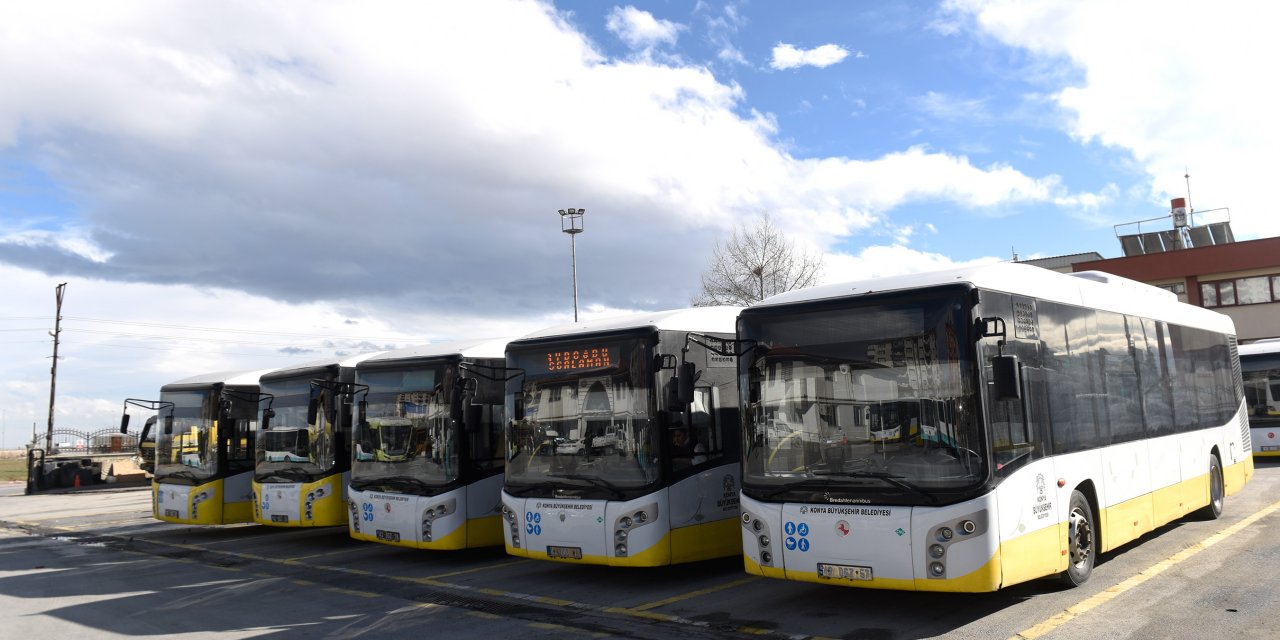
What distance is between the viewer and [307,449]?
1455 centimetres

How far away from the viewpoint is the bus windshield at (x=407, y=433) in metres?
12.3

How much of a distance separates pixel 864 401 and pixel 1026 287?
2.13m

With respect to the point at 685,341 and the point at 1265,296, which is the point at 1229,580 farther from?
the point at 1265,296

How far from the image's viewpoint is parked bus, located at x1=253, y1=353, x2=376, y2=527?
1432 cm

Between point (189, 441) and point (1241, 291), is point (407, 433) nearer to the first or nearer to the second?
point (189, 441)

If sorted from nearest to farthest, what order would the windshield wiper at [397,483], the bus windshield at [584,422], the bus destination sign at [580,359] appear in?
the bus windshield at [584,422] → the bus destination sign at [580,359] → the windshield wiper at [397,483]

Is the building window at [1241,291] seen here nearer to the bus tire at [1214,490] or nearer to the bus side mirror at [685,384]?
the bus tire at [1214,490]

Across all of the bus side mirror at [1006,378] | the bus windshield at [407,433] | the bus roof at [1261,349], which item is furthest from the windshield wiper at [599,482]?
the bus roof at [1261,349]

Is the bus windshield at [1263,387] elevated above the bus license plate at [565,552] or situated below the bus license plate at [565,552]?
above

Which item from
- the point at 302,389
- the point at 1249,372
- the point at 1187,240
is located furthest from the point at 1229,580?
the point at 1187,240

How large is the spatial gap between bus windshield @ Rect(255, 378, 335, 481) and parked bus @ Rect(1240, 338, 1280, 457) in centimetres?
2033

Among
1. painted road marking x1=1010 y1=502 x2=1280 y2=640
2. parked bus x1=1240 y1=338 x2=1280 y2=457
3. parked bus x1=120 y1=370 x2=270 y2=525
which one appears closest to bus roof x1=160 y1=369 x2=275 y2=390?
parked bus x1=120 y1=370 x2=270 y2=525

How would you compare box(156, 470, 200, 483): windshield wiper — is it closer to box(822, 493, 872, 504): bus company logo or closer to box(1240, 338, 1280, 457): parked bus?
box(822, 493, 872, 504): bus company logo

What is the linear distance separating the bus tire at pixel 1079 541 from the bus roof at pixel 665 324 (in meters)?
4.00
